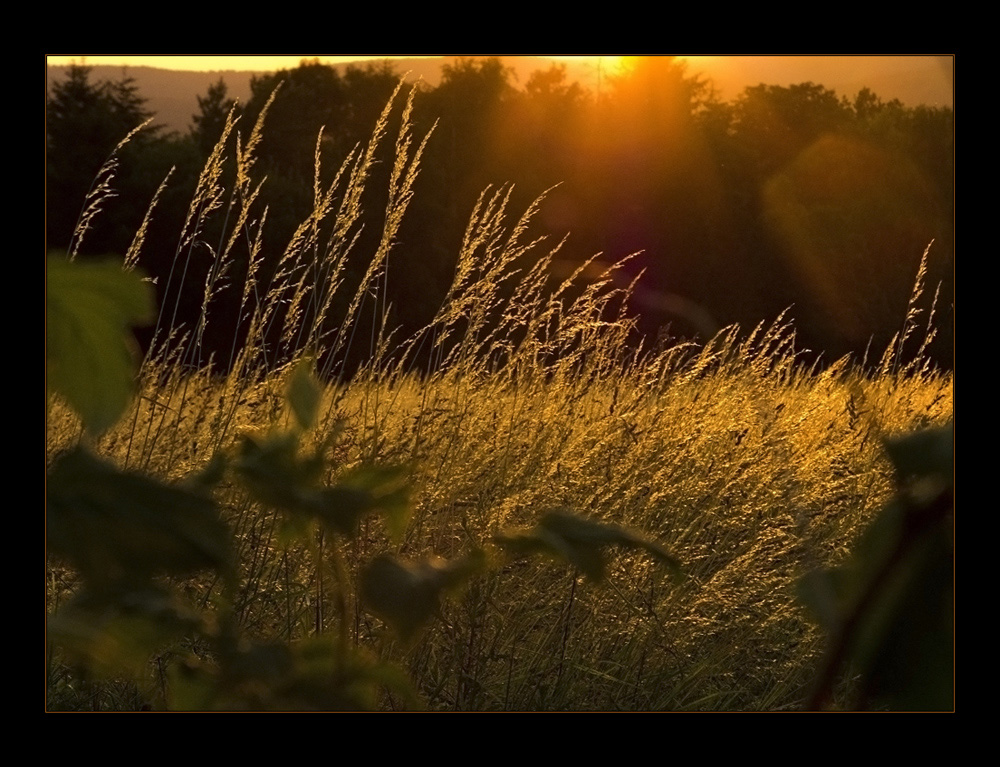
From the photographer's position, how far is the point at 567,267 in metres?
6.70

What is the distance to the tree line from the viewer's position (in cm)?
576

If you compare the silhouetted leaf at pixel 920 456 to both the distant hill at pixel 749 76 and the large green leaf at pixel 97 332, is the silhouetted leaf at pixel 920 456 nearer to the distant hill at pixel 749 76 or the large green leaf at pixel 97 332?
the large green leaf at pixel 97 332

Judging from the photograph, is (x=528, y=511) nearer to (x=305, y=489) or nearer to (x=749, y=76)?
(x=749, y=76)

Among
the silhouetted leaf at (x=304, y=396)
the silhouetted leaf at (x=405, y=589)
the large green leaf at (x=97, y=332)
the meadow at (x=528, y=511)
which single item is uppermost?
the large green leaf at (x=97, y=332)

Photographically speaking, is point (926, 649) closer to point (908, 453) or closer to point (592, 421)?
point (908, 453)

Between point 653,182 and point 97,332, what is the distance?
675cm

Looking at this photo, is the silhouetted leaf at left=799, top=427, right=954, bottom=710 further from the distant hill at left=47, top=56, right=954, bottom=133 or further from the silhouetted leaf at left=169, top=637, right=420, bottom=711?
the distant hill at left=47, top=56, right=954, bottom=133

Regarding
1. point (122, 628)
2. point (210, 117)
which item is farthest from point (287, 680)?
point (210, 117)

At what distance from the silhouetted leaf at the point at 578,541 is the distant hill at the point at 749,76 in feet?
2.10

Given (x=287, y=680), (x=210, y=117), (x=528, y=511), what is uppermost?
(x=210, y=117)

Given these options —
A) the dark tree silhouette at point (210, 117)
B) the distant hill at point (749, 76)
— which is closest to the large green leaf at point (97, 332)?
the distant hill at point (749, 76)

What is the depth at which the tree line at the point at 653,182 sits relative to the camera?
5758 millimetres

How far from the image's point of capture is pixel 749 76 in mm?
3328
